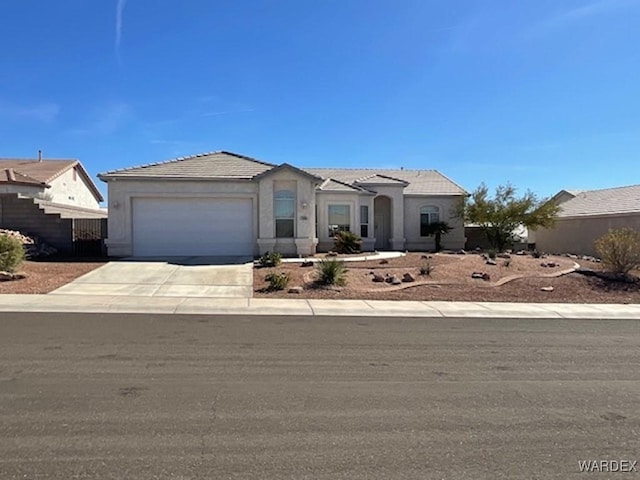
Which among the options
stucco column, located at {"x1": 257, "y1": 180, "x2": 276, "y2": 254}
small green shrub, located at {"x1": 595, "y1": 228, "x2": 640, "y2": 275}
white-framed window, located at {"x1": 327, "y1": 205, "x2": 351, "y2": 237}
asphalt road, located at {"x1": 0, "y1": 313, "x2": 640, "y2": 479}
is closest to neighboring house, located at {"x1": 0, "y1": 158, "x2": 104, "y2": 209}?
stucco column, located at {"x1": 257, "y1": 180, "x2": 276, "y2": 254}

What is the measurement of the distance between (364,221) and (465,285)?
11606 mm

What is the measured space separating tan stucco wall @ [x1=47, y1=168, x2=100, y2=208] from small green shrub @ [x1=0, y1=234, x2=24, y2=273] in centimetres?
1804

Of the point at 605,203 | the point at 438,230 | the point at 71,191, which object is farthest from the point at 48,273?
the point at 605,203

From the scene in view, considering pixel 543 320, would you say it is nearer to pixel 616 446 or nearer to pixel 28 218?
pixel 616 446

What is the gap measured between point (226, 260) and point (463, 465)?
16.8 meters

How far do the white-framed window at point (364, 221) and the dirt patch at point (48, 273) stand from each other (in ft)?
43.1

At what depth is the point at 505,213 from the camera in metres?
27.0

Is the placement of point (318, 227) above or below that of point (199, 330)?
above

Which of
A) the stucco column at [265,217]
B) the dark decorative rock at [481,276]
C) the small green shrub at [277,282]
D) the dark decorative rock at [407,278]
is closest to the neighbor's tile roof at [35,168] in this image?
the stucco column at [265,217]

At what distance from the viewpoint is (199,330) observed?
29.7 ft

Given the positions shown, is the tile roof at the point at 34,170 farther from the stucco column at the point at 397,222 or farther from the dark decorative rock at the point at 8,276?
the stucco column at the point at 397,222

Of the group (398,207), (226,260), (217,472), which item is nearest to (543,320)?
(217,472)

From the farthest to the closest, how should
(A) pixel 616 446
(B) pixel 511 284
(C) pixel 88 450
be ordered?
(B) pixel 511 284
(A) pixel 616 446
(C) pixel 88 450

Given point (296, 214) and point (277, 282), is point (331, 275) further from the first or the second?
point (296, 214)
